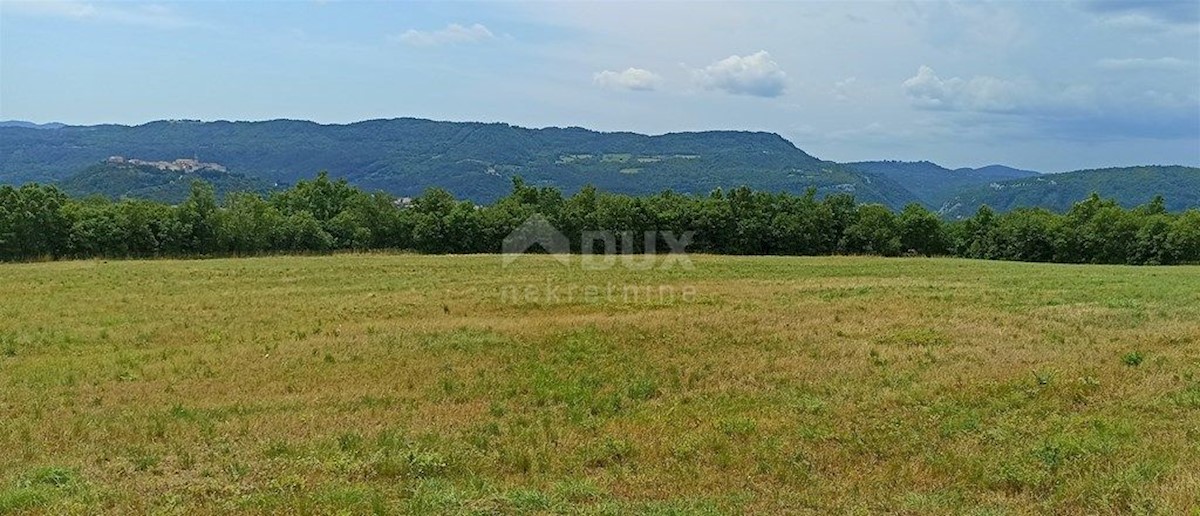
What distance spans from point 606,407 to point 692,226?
68649 millimetres

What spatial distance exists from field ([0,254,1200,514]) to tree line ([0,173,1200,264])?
46.0 meters

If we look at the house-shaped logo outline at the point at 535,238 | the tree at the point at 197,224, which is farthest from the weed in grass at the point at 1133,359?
the tree at the point at 197,224

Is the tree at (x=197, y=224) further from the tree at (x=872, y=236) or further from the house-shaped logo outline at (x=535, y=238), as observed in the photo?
the tree at (x=872, y=236)

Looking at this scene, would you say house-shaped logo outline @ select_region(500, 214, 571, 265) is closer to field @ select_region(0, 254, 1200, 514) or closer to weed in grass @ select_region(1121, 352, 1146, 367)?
field @ select_region(0, 254, 1200, 514)

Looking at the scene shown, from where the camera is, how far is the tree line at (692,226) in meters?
72.2

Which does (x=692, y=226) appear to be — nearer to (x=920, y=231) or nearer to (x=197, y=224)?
(x=920, y=231)

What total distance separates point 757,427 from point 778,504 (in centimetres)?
323

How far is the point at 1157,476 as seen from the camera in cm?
820

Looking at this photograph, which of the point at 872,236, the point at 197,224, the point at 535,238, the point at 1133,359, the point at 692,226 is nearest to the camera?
the point at 1133,359

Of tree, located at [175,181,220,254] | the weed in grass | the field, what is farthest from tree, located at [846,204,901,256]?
the weed in grass

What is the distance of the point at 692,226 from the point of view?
80.8 m

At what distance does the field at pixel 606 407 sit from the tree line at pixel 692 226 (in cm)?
4602

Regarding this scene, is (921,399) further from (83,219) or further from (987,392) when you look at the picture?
(83,219)

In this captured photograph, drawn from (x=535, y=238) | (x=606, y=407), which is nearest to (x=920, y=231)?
(x=535, y=238)
